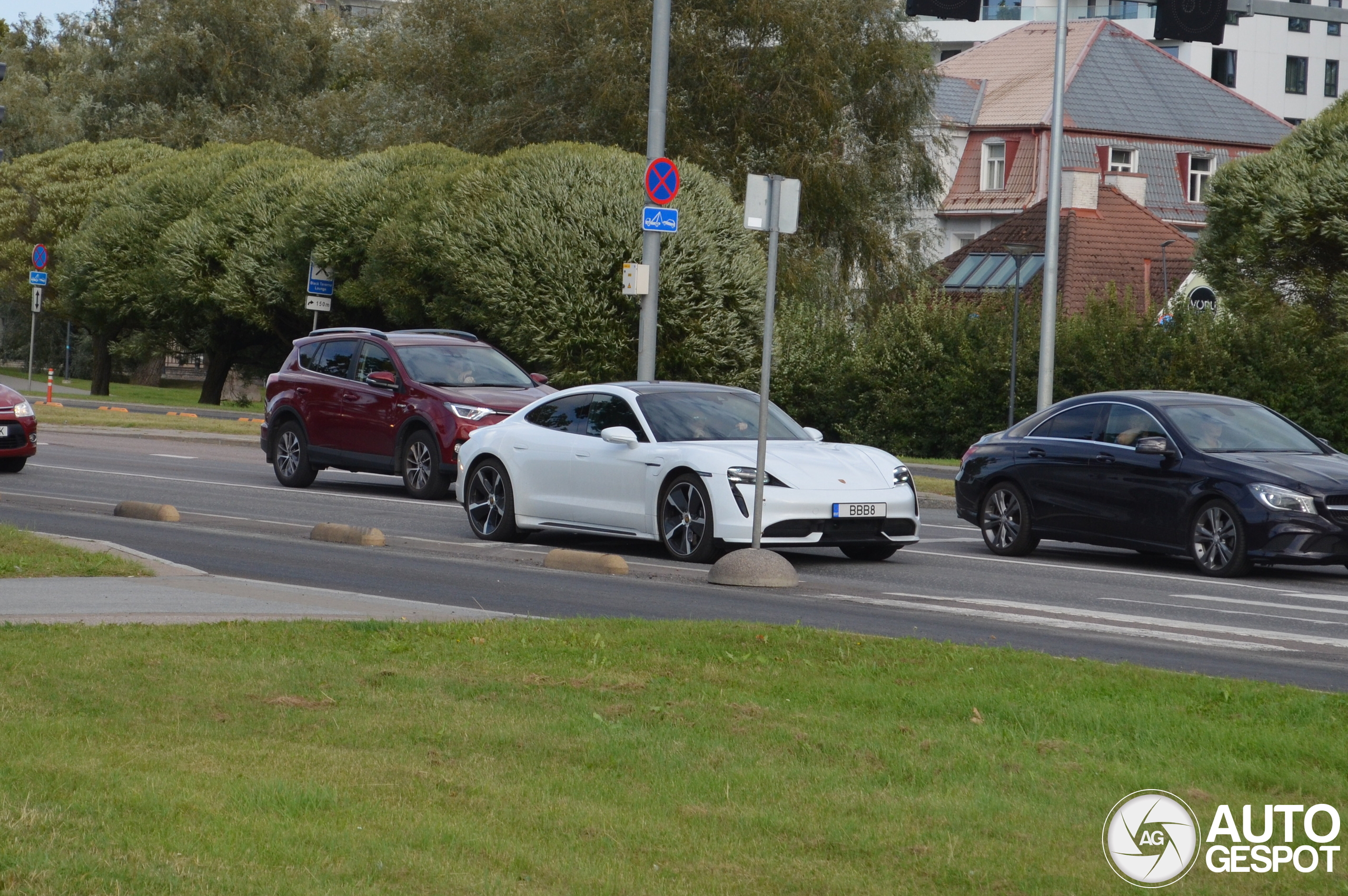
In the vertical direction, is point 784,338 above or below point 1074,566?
above

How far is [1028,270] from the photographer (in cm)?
5578

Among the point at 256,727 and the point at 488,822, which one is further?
the point at 256,727

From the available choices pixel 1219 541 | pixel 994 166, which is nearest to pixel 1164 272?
pixel 994 166

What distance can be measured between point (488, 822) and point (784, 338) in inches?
1171

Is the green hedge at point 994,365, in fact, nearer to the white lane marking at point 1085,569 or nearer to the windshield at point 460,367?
the windshield at point 460,367

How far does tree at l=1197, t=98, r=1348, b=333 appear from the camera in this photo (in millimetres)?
28094

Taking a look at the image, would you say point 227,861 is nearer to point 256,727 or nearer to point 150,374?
point 256,727

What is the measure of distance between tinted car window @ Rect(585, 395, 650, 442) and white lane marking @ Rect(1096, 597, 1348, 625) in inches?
169

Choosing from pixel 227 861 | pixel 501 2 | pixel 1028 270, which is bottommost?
pixel 227 861

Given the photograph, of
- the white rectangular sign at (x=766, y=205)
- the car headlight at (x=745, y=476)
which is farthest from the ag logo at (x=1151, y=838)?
the car headlight at (x=745, y=476)

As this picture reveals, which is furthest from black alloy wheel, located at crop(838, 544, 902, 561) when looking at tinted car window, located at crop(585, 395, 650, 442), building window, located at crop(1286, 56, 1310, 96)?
building window, located at crop(1286, 56, 1310, 96)

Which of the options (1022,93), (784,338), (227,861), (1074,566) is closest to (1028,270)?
(1022,93)

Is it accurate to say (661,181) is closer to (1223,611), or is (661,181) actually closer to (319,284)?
(1223,611)

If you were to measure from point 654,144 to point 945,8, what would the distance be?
865 cm
